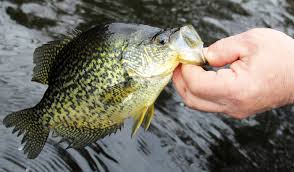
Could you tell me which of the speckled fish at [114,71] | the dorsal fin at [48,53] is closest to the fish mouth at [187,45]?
the speckled fish at [114,71]

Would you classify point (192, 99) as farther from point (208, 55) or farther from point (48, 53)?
point (48, 53)

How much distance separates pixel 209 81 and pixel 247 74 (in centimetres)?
24

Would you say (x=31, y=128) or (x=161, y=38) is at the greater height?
(x=161, y=38)

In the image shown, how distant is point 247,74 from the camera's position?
3.11 meters

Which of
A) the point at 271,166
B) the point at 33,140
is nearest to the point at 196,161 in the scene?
the point at 271,166

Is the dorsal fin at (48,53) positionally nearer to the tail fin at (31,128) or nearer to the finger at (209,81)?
the tail fin at (31,128)

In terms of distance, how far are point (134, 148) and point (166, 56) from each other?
214 cm

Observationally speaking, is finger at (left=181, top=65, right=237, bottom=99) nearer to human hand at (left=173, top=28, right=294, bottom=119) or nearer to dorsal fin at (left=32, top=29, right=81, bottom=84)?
human hand at (left=173, top=28, right=294, bottom=119)

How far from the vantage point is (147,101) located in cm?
327

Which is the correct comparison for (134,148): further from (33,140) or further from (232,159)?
(33,140)

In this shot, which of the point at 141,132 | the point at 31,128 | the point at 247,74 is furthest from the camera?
the point at 141,132

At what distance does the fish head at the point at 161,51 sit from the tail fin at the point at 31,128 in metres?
0.85

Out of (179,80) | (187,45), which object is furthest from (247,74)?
(179,80)

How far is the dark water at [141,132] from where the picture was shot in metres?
5.01
